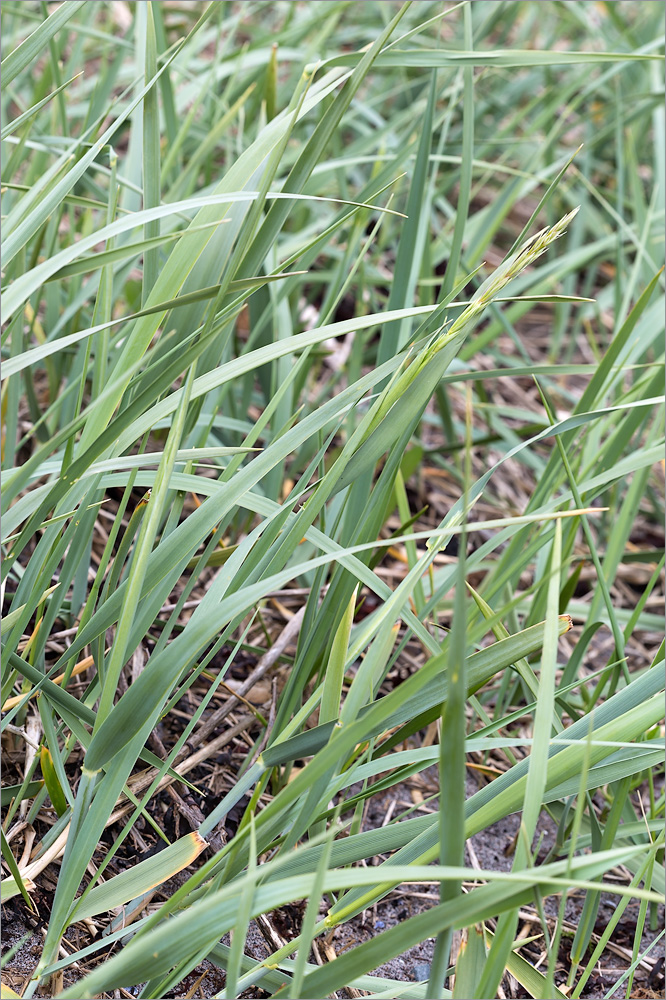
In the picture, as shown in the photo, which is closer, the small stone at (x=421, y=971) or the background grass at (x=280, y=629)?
the background grass at (x=280, y=629)

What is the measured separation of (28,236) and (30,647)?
327mm

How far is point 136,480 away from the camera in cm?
72

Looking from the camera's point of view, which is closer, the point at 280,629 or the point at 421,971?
the point at 421,971

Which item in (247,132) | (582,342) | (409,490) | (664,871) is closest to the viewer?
(664,871)

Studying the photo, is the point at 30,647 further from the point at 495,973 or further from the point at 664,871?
the point at 664,871

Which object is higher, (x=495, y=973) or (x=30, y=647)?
(x=30, y=647)

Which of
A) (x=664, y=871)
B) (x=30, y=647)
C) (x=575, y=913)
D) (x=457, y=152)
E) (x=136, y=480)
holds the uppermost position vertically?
(x=457, y=152)

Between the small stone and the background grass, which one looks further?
the small stone

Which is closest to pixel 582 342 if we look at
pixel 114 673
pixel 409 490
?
pixel 409 490

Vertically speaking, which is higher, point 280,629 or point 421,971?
point 280,629

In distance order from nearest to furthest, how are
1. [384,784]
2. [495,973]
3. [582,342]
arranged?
1. [495,973]
2. [384,784]
3. [582,342]

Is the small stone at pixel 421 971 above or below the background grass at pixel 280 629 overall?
below

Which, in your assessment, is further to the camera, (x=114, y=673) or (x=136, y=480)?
(x=136, y=480)

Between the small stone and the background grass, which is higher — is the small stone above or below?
below
